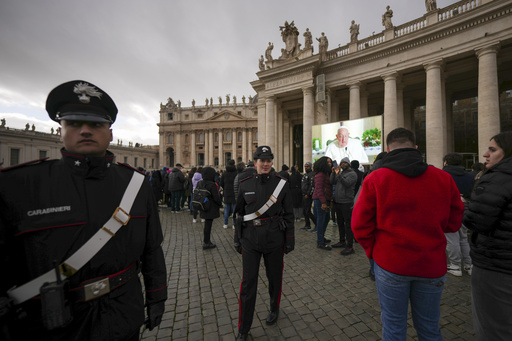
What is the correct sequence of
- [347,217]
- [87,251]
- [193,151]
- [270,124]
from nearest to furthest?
[87,251] < [347,217] < [270,124] < [193,151]

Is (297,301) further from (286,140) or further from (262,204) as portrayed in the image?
(286,140)

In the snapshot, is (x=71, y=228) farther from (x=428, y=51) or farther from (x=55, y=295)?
(x=428, y=51)

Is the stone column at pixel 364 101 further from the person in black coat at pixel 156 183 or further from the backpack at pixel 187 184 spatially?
the person in black coat at pixel 156 183

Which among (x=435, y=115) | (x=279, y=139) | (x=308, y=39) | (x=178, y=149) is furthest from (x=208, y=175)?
(x=178, y=149)

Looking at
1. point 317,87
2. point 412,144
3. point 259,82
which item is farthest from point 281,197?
point 259,82

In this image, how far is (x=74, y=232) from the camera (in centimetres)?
125

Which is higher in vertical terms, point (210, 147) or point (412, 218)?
point (210, 147)

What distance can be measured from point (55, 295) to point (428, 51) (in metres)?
19.7

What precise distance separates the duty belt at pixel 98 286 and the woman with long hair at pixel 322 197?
5137 mm

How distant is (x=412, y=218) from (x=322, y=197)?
4.14 m

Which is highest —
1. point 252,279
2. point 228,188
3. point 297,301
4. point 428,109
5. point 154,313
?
point 428,109

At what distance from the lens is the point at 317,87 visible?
58.1ft

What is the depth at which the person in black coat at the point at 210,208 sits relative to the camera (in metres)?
6.00

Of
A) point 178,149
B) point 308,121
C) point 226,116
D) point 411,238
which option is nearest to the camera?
point 411,238
